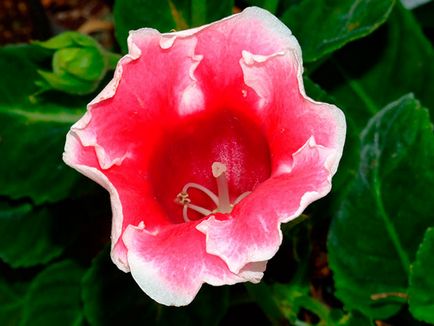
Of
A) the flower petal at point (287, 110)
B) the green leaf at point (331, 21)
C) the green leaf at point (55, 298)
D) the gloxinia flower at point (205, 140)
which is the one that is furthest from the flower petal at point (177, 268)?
the green leaf at point (55, 298)

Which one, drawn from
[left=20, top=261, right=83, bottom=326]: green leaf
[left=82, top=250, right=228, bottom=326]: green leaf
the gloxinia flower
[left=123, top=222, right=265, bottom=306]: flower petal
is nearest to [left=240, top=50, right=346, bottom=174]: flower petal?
the gloxinia flower

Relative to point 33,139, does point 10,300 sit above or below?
below

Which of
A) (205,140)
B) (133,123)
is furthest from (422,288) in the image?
(133,123)

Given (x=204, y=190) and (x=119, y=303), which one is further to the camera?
(x=119, y=303)

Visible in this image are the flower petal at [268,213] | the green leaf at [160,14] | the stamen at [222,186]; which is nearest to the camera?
the flower petal at [268,213]

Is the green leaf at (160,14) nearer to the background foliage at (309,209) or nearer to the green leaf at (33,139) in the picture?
the background foliage at (309,209)

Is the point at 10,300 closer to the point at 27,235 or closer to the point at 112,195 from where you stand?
the point at 27,235
